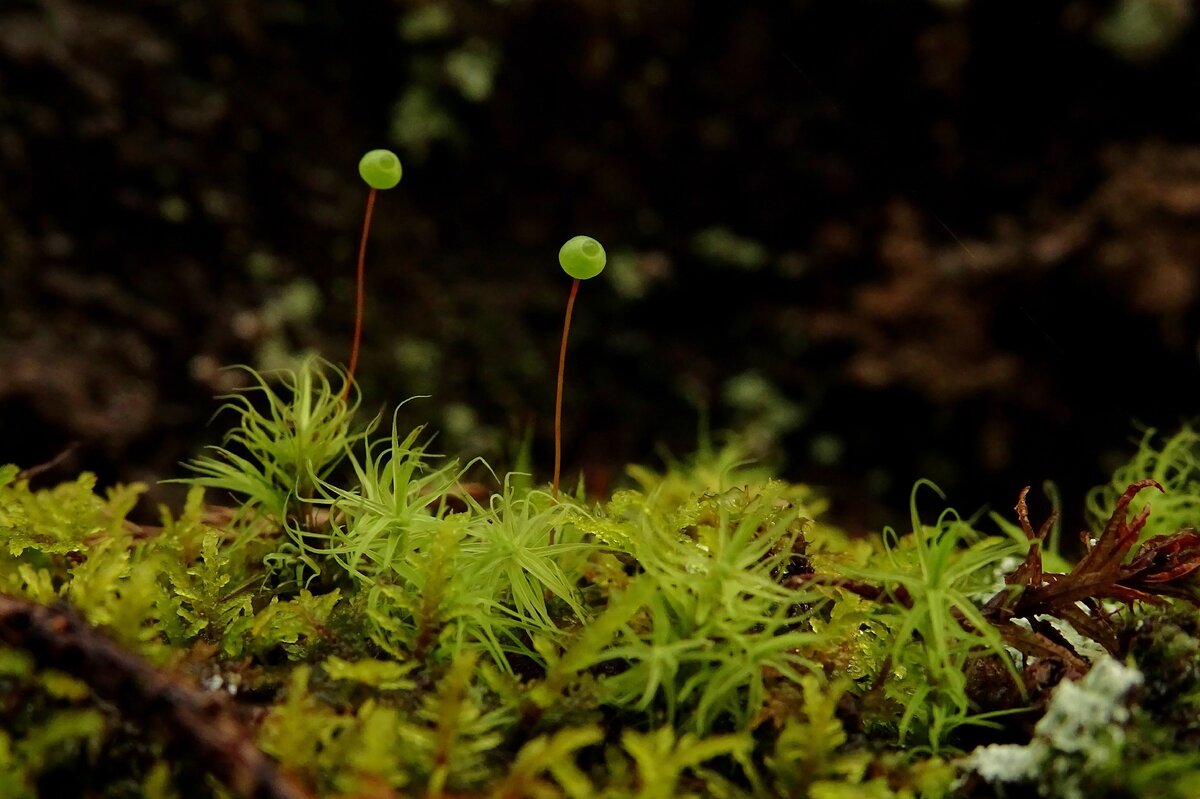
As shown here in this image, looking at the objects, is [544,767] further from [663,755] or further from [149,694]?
[149,694]

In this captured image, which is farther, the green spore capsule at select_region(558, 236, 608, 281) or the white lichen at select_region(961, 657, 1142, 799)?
the green spore capsule at select_region(558, 236, 608, 281)

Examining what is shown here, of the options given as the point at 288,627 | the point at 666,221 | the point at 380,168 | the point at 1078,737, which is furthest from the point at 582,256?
the point at 666,221

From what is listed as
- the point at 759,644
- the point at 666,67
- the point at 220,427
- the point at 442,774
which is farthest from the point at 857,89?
the point at 442,774

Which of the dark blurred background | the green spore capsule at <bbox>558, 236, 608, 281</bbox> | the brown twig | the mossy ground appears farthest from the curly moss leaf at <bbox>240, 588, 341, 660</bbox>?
the dark blurred background

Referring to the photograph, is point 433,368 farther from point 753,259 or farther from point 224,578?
point 224,578

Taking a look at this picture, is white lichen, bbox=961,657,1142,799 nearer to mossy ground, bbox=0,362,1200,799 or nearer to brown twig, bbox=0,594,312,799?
mossy ground, bbox=0,362,1200,799

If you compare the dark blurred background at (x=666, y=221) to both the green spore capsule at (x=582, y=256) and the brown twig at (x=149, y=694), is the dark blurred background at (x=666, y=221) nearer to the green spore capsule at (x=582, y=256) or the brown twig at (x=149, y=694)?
the green spore capsule at (x=582, y=256)

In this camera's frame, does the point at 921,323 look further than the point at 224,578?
Yes

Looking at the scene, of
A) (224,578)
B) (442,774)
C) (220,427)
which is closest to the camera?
(442,774)
